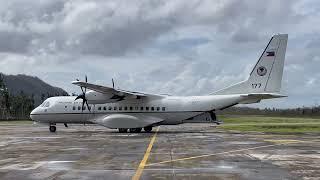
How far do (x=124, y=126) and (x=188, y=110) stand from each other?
5991mm

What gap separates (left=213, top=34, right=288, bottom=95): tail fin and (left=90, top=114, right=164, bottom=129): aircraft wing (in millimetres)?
9078

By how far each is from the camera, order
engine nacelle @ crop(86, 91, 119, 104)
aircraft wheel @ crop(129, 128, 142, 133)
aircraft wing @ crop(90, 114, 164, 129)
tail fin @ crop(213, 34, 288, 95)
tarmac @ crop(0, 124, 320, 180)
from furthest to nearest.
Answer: aircraft wheel @ crop(129, 128, 142, 133) → aircraft wing @ crop(90, 114, 164, 129) → engine nacelle @ crop(86, 91, 119, 104) → tail fin @ crop(213, 34, 288, 95) → tarmac @ crop(0, 124, 320, 180)

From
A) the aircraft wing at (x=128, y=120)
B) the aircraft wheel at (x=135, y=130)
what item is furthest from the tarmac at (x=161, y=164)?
the aircraft wheel at (x=135, y=130)

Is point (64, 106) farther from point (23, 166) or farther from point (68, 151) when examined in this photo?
point (23, 166)

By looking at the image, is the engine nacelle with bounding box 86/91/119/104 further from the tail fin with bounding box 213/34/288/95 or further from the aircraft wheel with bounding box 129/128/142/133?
the tail fin with bounding box 213/34/288/95

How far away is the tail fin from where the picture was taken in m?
37.5

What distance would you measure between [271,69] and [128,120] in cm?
1328

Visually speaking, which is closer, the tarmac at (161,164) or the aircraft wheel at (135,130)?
the tarmac at (161,164)

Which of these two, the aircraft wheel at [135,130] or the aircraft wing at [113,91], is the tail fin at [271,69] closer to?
the aircraft wing at [113,91]

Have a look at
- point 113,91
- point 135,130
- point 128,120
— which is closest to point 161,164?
point 113,91

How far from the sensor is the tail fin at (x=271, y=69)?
123 ft

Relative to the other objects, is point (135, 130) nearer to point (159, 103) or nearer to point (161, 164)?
point (159, 103)

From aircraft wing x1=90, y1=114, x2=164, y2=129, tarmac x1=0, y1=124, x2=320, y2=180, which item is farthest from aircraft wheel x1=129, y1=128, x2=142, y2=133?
tarmac x1=0, y1=124, x2=320, y2=180

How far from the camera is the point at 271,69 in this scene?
124ft
